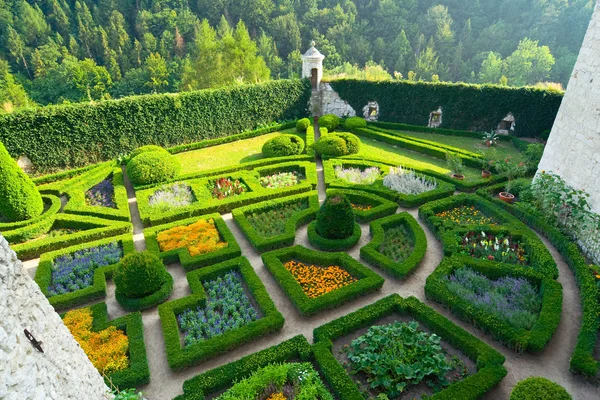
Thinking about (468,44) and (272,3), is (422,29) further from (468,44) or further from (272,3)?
(272,3)

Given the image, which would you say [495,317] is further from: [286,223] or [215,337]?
[286,223]

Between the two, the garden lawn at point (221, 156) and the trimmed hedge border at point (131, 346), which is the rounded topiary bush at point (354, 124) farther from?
the trimmed hedge border at point (131, 346)

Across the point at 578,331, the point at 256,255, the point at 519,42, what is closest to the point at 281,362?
the point at 256,255

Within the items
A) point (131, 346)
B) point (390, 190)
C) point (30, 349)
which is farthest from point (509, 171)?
point (30, 349)

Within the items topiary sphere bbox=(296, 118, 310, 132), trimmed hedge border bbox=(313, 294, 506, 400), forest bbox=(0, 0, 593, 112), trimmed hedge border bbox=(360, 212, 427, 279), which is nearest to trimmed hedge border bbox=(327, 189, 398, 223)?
trimmed hedge border bbox=(360, 212, 427, 279)

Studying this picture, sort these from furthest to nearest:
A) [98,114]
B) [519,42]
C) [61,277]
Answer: [519,42], [98,114], [61,277]
